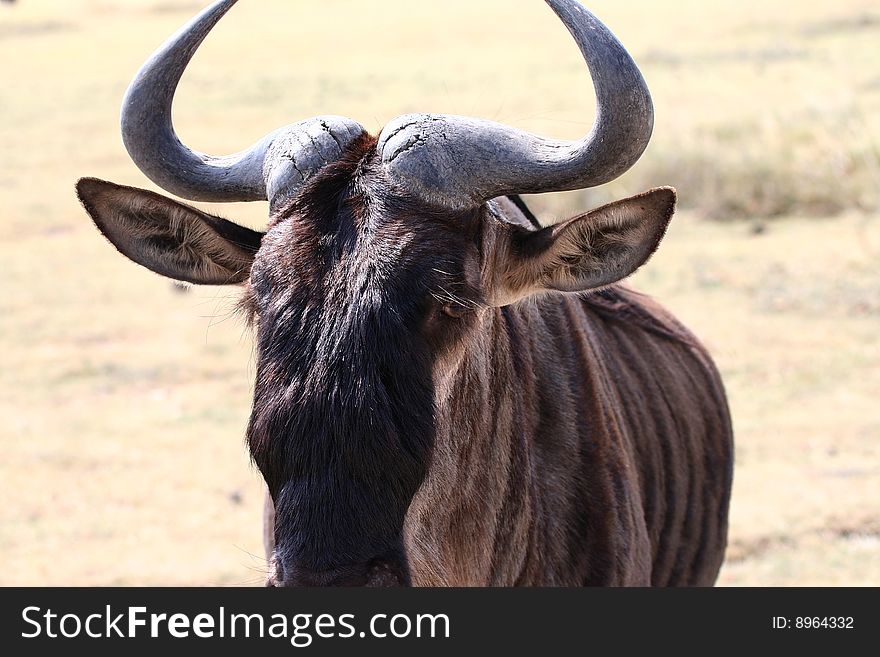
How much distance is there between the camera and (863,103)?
2297 cm

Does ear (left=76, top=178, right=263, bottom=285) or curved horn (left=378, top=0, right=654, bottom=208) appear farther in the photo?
ear (left=76, top=178, right=263, bottom=285)

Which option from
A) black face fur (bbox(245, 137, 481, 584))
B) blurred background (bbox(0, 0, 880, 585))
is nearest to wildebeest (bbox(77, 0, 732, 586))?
black face fur (bbox(245, 137, 481, 584))

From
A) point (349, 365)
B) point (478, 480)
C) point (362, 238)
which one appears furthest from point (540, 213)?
point (349, 365)

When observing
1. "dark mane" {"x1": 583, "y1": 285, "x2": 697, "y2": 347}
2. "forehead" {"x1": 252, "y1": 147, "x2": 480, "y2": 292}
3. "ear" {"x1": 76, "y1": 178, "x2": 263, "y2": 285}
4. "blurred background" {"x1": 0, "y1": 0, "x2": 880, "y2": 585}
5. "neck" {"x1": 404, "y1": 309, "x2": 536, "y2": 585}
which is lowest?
"neck" {"x1": 404, "y1": 309, "x2": 536, "y2": 585}

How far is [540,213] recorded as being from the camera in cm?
1691

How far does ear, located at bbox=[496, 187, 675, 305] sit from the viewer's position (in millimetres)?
3896

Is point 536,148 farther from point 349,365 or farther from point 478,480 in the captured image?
point 478,480

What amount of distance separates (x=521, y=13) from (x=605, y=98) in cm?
4667

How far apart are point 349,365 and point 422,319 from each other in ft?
0.98

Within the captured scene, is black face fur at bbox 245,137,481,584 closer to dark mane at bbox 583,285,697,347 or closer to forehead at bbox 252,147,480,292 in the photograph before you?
forehead at bbox 252,147,480,292

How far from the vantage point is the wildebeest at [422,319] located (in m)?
3.46

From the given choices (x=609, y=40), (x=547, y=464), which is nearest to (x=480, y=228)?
(x=609, y=40)

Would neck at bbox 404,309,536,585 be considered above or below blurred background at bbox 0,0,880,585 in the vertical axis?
below

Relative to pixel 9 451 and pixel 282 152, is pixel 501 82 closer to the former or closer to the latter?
pixel 9 451
